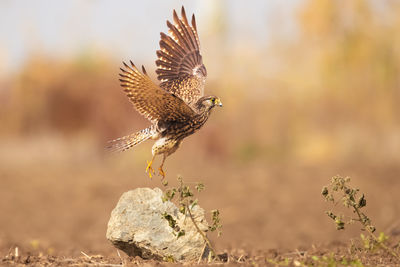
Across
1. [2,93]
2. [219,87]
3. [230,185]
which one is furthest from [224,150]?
[2,93]

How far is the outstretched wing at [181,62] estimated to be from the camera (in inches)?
176

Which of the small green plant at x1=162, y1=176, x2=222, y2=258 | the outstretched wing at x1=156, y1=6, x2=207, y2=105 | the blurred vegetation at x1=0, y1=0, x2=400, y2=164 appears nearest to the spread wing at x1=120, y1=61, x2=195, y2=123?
the small green plant at x1=162, y1=176, x2=222, y2=258

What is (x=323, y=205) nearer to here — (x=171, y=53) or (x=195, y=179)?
(x=195, y=179)

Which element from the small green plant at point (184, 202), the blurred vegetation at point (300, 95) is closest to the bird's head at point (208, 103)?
the small green plant at point (184, 202)

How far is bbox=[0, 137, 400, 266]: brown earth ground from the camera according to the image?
7.65 m

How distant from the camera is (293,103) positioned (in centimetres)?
1534

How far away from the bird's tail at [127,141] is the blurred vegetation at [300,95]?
1006cm

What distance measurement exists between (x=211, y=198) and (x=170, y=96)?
22.0 feet

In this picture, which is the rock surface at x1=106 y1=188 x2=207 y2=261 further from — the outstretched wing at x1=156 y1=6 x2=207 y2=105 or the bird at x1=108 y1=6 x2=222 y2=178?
the outstretched wing at x1=156 y1=6 x2=207 y2=105

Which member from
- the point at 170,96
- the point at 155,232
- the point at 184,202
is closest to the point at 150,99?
the point at 170,96

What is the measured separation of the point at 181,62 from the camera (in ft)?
15.1

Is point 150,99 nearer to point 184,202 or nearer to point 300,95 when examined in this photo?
point 184,202

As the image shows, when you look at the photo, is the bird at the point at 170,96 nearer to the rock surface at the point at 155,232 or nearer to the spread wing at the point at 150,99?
the spread wing at the point at 150,99

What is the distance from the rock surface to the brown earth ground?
61.5 inches
